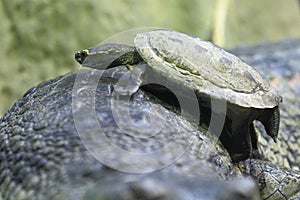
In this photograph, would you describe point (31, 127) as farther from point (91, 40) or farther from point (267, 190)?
point (91, 40)

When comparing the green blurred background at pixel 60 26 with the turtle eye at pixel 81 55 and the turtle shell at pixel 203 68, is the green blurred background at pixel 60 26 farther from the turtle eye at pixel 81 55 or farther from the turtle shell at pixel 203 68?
the turtle shell at pixel 203 68

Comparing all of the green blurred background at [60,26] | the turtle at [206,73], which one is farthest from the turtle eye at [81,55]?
the green blurred background at [60,26]

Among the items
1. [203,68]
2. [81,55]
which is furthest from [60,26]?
[203,68]

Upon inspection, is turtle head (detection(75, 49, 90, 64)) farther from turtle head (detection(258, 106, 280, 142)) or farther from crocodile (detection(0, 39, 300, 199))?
turtle head (detection(258, 106, 280, 142))

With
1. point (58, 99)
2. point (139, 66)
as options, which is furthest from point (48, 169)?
point (139, 66)

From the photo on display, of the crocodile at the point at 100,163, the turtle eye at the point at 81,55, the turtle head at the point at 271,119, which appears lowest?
the turtle head at the point at 271,119

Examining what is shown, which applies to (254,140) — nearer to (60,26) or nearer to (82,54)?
(82,54)
